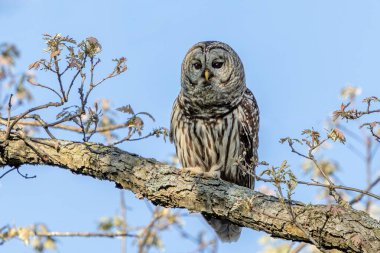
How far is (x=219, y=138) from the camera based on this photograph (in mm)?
6020

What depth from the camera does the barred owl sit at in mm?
6062

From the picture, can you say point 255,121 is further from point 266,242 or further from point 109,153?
point 266,242

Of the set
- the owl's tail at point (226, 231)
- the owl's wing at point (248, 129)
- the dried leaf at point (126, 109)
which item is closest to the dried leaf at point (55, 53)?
the dried leaf at point (126, 109)

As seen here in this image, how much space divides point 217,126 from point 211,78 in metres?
0.70

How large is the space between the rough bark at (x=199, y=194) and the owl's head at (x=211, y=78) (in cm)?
147

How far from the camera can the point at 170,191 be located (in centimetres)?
470

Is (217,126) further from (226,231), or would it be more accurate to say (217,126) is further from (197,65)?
(226,231)

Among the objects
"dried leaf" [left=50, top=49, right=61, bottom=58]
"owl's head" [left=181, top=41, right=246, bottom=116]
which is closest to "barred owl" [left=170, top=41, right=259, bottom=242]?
"owl's head" [left=181, top=41, right=246, bottom=116]

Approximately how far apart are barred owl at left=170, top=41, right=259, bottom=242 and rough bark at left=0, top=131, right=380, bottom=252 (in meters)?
1.25

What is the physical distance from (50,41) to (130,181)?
1.14 m

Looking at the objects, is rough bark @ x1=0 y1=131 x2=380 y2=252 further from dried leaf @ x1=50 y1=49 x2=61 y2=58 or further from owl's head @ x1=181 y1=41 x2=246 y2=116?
owl's head @ x1=181 y1=41 x2=246 y2=116

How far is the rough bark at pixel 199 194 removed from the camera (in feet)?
13.2

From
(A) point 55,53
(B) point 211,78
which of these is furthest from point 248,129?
(A) point 55,53

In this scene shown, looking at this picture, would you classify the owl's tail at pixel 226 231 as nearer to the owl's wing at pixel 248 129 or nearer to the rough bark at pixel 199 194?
the owl's wing at pixel 248 129
